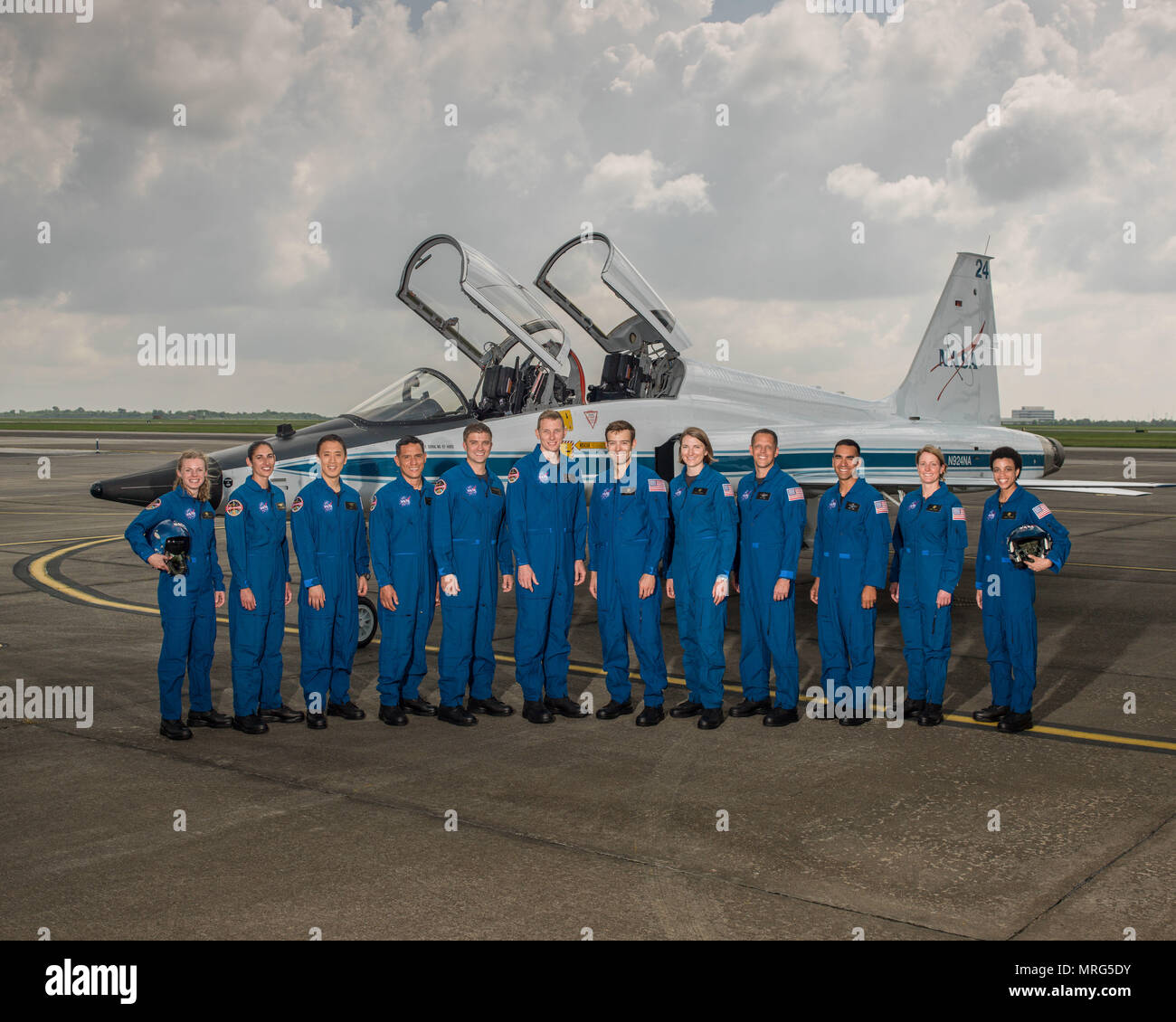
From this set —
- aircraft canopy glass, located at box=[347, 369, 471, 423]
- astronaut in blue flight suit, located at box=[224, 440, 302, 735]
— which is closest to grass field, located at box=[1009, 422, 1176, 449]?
aircraft canopy glass, located at box=[347, 369, 471, 423]

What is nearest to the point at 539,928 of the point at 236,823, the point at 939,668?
the point at 236,823

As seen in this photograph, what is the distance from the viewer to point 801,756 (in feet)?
18.5

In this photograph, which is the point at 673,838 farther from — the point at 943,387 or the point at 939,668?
the point at 943,387

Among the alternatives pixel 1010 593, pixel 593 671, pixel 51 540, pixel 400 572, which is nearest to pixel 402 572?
pixel 400 572

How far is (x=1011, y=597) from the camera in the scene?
19.8 feet

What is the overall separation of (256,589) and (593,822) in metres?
2.76

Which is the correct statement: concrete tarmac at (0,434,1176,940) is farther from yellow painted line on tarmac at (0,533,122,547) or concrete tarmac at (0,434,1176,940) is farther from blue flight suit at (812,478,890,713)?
yellow painted line on tarmac at (0,533,122,547)

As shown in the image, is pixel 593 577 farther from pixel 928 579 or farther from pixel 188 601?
pixel 188 601

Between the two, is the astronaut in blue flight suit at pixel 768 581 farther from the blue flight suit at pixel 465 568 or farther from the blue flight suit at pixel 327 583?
the blue flight suit at pixel 327 583

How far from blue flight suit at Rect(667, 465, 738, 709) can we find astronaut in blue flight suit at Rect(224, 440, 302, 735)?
2486 millimetres

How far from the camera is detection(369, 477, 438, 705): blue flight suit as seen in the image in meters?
6.39

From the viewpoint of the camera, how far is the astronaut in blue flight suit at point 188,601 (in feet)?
19.4

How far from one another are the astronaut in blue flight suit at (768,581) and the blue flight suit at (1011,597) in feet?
3.75

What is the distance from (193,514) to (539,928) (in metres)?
3.63
